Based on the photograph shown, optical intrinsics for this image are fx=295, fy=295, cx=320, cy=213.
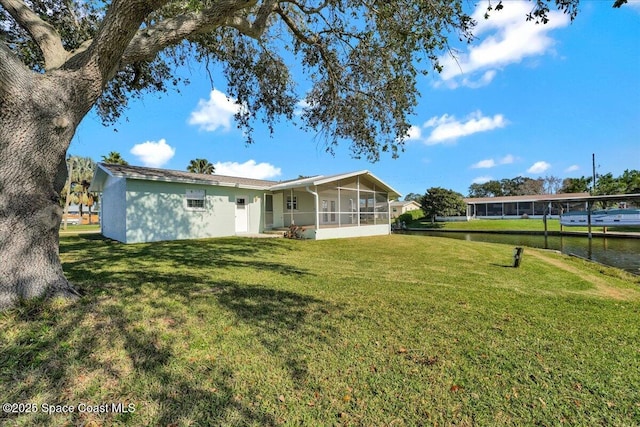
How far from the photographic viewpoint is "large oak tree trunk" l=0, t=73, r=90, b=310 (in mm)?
3287

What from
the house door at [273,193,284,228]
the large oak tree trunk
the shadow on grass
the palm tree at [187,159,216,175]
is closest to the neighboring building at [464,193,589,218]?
the house door at [273,193,284,228]

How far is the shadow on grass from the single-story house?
27.5 ft

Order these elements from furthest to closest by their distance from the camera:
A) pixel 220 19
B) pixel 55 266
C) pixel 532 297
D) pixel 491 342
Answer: pixel 532 297 → pixel 220 19 → pixel 55 266 → pixel 491 342

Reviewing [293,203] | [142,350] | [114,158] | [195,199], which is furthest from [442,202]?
[114,158]

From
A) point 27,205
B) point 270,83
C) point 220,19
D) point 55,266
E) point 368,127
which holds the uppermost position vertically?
point 270,83

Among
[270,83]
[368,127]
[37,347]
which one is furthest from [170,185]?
[37,347]

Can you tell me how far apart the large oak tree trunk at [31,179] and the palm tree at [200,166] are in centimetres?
4031

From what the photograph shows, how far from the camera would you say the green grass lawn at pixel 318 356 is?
219 centimetres

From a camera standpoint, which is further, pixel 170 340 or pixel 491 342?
pixel 491 342

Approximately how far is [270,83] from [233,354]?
27.8ft

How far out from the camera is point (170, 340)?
307cm

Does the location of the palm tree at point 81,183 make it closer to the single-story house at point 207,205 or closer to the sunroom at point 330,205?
the single-story house at point 207,205

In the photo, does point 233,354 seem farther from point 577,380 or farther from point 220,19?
point 220,19

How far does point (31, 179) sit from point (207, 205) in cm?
1123
